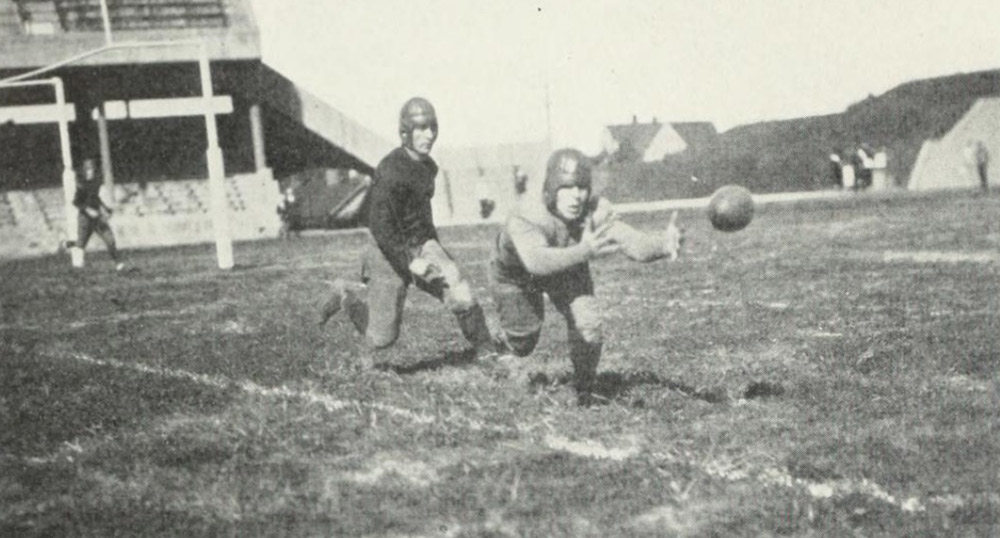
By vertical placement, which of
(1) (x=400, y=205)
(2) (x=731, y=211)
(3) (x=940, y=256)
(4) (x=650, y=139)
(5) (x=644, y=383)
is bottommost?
(3) (x=940, y=256)

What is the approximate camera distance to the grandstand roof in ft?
107

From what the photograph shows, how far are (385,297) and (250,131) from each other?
34.1 metres

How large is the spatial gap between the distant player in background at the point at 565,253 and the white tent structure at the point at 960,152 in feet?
176

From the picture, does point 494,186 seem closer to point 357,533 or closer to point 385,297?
point 385,297

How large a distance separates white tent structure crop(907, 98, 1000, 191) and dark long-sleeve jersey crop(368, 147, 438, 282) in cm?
5292

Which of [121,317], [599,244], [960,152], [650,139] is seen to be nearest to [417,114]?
[599,244]

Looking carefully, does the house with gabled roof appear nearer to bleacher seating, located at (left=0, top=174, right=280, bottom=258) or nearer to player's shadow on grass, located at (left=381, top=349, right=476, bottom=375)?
bleacher seating, located at (left=0, top=174, right=280, bottom=258)

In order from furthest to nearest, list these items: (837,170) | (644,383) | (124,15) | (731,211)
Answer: (837,170), (124,15), (644,383), (731,211)

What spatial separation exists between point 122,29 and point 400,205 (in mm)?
31521

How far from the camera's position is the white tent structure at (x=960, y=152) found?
5638 centimetres

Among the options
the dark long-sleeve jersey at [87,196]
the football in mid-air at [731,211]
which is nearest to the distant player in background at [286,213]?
the dark long-sleeve jersey at [87,196]

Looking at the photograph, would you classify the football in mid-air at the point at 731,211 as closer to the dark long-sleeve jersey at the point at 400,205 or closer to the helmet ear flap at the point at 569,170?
the helmet ear flap at the point at 569,170

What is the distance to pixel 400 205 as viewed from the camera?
7238mm

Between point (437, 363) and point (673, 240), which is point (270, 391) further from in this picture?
point (673, 240)
